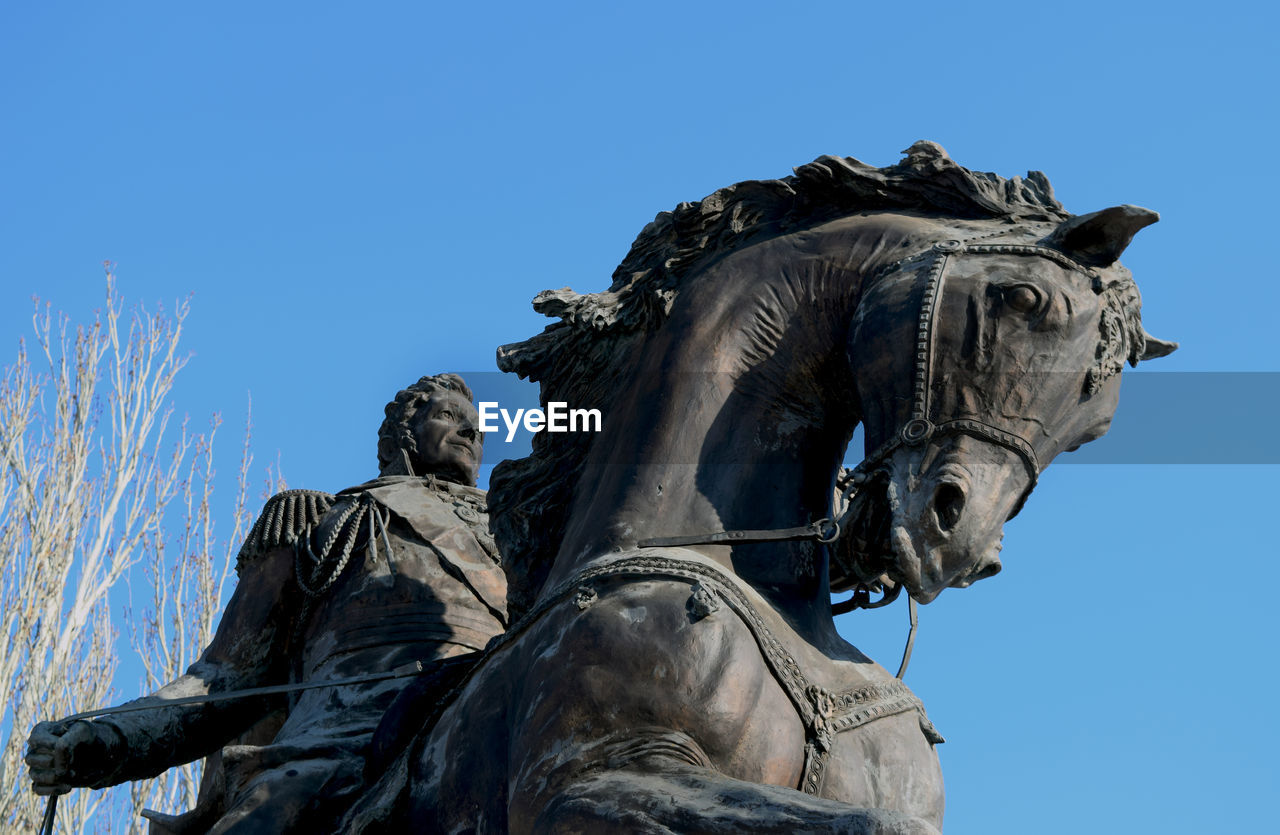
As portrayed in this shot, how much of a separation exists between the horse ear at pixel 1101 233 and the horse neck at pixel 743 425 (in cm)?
40

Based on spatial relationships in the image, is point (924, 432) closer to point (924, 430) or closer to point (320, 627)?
point (924, 430)

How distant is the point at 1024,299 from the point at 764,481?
2.32 feet

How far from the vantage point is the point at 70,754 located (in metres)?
5.34

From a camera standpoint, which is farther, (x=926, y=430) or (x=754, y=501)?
(x=754, y=501)

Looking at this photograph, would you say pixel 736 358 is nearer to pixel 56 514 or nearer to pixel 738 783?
Result: pixel 738 783

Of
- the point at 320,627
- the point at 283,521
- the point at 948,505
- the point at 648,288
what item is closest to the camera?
the point at 948,505

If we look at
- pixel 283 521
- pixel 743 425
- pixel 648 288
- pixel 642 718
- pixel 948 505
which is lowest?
pixel 642 718

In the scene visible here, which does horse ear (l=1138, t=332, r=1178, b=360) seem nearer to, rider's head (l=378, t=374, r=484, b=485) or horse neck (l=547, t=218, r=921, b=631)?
horse neck (l=547, t=218, r=921, b=631)

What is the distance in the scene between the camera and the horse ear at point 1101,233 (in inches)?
174

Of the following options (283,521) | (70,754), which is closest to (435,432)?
(283,521)

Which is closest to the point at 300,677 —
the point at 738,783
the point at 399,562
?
the point at 399,562

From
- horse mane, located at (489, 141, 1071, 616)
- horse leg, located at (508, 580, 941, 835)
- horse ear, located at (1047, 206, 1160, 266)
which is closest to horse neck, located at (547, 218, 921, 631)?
horse mane, located at (489, 141, 1071, 616)

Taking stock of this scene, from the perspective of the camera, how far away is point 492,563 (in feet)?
19.7

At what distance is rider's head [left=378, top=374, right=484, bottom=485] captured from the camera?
6453mm
